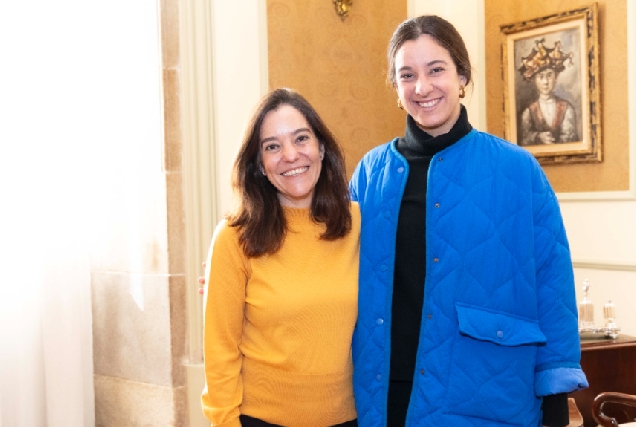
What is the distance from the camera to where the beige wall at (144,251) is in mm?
2869

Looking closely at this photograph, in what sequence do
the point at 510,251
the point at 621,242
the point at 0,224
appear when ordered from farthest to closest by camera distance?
the point at 621,242 → the point at 0,224 → the point at 510,251

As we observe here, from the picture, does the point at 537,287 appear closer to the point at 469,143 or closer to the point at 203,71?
the point at 469,143

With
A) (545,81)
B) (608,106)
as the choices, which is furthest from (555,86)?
(608,106)

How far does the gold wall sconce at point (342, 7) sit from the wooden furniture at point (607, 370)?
6.08 ft

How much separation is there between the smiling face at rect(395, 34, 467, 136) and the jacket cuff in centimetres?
61

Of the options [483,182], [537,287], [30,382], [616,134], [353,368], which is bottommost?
[30,382]

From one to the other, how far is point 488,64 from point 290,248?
2409 millimetres

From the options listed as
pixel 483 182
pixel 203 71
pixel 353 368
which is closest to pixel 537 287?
pixel 483 182

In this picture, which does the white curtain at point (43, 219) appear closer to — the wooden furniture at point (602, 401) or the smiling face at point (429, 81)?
the smiling face at point (429, 81)

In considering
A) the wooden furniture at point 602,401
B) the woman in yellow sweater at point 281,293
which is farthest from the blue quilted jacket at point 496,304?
the wooden furniture at point 602,401

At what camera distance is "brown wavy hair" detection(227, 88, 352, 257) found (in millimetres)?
1704

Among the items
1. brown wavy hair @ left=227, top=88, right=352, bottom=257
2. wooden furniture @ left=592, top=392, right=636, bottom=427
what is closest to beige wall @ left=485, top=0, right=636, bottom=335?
wooden furniture @ left=592, top=392, right=636, bottom=427

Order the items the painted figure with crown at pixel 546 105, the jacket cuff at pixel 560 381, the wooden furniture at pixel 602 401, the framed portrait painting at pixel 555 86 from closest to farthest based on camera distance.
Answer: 1. the jacket cuff at pixel 560 381
2. the wooden furniture at pixel 602 401
3. the framed portrait painting at pixel 555 86
4. the painted figure with crown at pixel 546 105

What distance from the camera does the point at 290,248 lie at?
1708 mm
